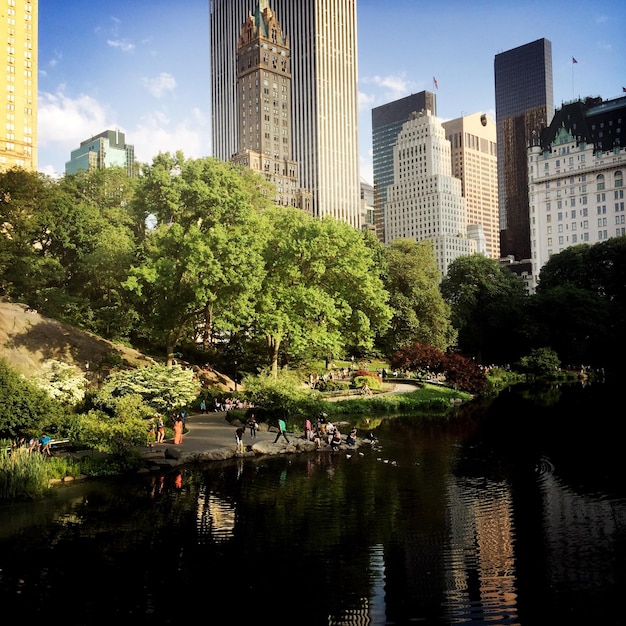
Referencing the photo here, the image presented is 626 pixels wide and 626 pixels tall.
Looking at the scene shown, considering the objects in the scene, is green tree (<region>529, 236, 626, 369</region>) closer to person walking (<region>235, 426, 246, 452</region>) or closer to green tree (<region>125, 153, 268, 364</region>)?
green tree (<region>125, 153, 268, 364</region>)

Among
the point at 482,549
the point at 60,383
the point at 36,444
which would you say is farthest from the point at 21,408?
the point at 482,549

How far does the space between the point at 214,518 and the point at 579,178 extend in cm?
13841

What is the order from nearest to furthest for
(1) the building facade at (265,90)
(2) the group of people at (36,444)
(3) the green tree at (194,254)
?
(2) the group of people at (36,444)
(3) the green tree at (194,254)
(1) the building facade at (265,90)

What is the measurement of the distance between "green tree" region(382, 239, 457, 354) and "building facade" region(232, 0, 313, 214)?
103243 mm

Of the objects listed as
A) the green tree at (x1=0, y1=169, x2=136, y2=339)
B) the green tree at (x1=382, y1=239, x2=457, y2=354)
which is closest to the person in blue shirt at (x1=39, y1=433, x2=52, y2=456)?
the green tree at (x1=0, y1=169, x2=136, y2=339)

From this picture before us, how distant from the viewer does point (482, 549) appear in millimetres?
19453

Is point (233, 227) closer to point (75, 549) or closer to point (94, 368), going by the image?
point (94, 368)

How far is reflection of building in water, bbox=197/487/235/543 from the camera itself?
2094 cm

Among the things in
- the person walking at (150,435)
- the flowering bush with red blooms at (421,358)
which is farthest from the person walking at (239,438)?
the flowering bush with red blooms at (421,358)

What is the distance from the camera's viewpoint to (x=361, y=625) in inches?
576

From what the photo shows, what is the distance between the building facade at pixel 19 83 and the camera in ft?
443

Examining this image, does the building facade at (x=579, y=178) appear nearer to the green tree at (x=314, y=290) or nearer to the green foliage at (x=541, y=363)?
the green foliage at (x=541, y=363)

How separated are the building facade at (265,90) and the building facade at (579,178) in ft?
216

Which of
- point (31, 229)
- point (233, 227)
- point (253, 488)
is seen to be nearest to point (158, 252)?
point (233, 227)
